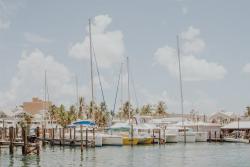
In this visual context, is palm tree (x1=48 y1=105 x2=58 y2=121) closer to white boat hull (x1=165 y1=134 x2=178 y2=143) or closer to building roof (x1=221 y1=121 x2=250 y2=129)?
building roof (x1=221 y1=121 x2=250 y2=129)

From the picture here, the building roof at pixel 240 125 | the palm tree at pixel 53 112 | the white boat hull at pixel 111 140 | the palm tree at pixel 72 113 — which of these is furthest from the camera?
the palm tree at pixel 53 112

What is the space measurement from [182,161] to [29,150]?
16.8m

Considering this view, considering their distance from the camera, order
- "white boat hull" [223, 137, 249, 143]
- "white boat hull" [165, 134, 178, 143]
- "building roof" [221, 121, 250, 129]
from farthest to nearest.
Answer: "building roof" [221, 121, 250, 129] → "white boat hull" [223, 137, 249, 143] → "white boat hull" [165, 134, 178, 143]

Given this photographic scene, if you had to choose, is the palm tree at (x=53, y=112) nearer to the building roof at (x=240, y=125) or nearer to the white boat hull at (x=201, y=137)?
the building roof at (x=240, y=125)

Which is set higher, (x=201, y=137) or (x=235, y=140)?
(x=201, y=137)

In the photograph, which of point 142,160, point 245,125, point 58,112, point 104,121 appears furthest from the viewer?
point 58,112

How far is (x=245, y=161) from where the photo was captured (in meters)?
47.5

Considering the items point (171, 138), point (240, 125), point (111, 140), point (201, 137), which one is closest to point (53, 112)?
point (240, 125)

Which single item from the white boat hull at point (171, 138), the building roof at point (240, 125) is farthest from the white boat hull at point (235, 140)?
the white boat hull at point (171, 138)

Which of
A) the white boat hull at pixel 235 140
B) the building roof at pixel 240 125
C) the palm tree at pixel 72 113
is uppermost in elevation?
the palm tree at pixel 72 113

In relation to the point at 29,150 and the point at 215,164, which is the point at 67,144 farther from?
the point at 215,164

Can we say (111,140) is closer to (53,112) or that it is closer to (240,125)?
(240,125)

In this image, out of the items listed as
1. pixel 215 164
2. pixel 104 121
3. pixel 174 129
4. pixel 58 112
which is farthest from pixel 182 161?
pixel 58 112

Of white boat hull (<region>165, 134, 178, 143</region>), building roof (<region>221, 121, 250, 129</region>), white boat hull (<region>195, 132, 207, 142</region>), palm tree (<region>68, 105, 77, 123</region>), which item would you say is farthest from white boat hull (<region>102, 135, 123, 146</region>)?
palm tree (<region>68, 105, 77, 123</region>)
